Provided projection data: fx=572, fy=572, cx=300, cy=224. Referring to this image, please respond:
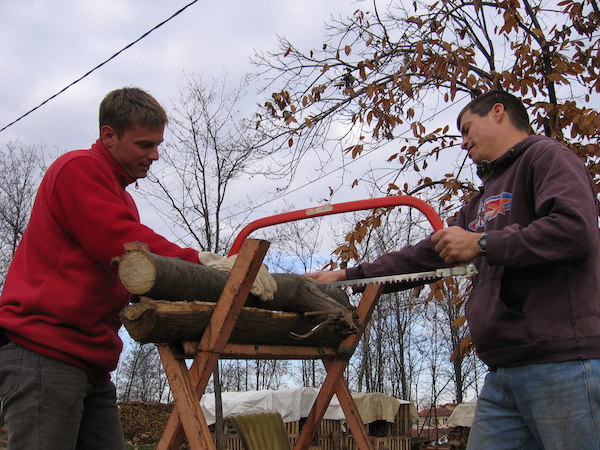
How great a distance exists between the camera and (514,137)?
2.76 metres

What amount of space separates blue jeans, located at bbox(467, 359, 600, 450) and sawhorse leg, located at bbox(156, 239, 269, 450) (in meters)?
1.15

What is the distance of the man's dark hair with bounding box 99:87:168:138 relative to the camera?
112 inches

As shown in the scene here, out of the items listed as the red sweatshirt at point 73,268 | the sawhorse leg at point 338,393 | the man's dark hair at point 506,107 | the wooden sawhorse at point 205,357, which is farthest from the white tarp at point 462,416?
the red sweatshirt at point 73,268

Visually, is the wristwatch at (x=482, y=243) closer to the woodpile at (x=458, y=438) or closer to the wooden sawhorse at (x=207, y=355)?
the wooden sawhorse at (x=207, y=355)

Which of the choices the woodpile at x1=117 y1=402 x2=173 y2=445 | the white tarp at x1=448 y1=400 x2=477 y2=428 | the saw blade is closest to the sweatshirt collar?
the saw blade

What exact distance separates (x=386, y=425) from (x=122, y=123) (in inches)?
709

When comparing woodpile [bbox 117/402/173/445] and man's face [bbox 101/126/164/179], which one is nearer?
man's face [bbox 101/126/164/179]

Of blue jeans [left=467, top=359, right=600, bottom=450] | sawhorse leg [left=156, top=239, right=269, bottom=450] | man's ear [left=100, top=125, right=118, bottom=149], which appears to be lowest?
blue jeans [left=467, top=359, right=600, bottom=450]

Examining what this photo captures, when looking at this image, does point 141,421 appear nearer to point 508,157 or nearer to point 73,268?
point 73,268

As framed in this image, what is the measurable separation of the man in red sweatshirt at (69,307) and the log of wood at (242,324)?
1.04ft

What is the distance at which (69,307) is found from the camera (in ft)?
7.97

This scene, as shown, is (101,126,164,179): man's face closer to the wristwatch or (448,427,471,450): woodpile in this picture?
→ the wristwatch

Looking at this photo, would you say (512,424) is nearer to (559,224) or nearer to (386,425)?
(559,224)

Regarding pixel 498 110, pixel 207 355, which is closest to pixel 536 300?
pixel 498 110
